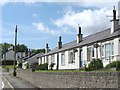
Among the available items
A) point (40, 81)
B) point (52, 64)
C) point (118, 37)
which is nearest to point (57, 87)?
point (40, 81)

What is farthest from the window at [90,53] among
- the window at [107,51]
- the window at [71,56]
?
the window at [71,56]

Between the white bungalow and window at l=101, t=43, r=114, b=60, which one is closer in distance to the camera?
the white bungalow

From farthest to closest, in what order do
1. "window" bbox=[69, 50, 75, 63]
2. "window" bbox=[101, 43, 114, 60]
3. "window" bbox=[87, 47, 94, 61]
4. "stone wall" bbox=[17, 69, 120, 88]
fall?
1. "window" bbox=[69, 50, 75, 63]
2. "window" bbox=[87, 47, 94, 61]
3. "window" bbox=[101, 43, 114, 60]
4. "stone wall" bbox=[17, 69, 120, 88]

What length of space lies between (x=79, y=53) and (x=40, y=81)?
1120 cm

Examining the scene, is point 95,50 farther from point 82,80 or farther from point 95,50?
point 82,80

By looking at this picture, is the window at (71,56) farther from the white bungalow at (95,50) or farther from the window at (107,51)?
the window at (107,51)

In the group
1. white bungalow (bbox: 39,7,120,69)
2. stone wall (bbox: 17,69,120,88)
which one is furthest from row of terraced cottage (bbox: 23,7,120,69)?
stone wall (bbox: 17,69,120,88)

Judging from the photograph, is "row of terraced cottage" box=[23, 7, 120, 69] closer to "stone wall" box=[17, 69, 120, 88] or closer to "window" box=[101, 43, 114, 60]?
"window" box=[101, 43, 114, 60]

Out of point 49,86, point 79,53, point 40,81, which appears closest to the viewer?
point 49,86

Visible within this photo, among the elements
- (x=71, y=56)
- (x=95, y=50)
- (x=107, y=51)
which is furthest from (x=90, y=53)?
(x=71, y=56)

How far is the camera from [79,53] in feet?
118

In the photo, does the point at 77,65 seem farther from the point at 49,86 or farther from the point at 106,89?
the point at 106,89

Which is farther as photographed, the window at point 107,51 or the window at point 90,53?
the window at point 90,53

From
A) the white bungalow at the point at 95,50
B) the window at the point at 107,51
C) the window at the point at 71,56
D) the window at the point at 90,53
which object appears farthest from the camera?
the window at the point at 71,56
